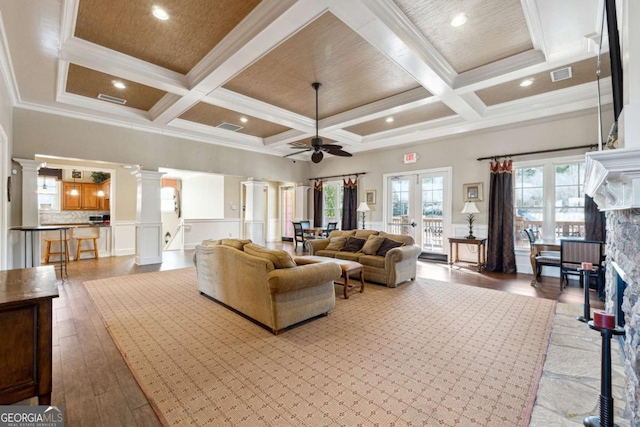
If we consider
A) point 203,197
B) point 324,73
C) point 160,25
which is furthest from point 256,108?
point 203,197

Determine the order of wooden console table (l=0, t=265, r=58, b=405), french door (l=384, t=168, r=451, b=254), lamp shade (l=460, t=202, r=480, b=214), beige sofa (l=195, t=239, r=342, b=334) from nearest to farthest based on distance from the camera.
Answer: wooden console table (l=0, t=265, r=58, b=405) < beige sofa (l=195, t=239, r=342, b=334) < lamp shade (l=460, t=202, r=480, b=214) < french door (l=384, t=168, r=451, b=254)

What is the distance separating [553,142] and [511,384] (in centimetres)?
511

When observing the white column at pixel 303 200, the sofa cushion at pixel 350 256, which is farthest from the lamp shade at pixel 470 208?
the white column at pixel 303 200

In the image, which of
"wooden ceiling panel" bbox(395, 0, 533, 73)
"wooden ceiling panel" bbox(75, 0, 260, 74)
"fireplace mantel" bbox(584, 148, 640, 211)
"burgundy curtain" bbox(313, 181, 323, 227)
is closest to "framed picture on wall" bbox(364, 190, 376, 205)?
"burgundy curtain" bbox(313, 181, 323, 227)

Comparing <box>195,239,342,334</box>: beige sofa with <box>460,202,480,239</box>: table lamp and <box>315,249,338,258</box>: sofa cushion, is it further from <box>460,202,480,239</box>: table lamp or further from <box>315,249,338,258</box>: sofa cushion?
<box>460,202,480,239</box>: table lamp

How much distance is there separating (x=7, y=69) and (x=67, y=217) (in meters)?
6.48

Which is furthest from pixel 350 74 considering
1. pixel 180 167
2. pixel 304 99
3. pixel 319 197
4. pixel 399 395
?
pixel 319 197

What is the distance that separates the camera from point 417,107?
17.4 ft

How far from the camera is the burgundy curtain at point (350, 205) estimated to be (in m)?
8.36

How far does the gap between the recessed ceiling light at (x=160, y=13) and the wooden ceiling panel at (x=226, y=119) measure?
2.35m

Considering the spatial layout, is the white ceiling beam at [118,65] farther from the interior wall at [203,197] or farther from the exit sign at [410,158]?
the interior wall at [203,197]

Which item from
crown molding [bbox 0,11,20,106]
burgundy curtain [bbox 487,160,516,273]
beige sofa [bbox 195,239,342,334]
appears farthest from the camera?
burgundy curtain [bbox 487,160,516,273]

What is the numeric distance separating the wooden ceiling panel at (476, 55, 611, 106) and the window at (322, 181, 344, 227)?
186 inches

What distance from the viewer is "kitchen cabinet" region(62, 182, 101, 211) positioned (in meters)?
8.75
